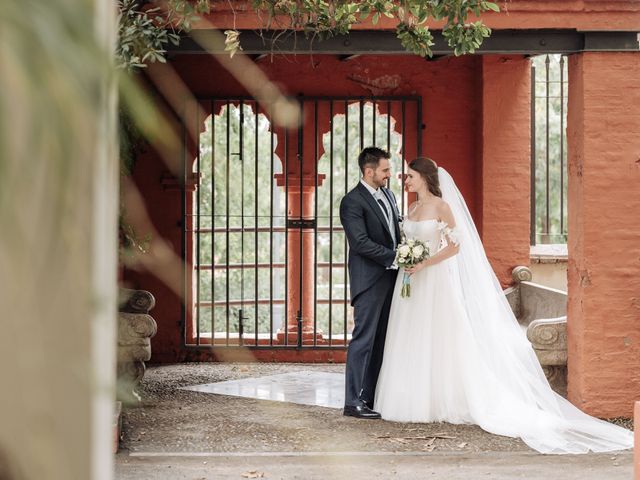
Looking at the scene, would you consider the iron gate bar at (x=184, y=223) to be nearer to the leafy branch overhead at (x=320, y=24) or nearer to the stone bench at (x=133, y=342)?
the stone bench at (x=133, y=342)

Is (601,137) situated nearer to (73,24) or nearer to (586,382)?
(586,382)

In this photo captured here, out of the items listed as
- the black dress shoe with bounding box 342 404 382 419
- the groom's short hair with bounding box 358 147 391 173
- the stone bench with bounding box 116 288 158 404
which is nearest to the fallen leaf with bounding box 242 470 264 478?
the black dress shoe with bounding box 342 404 382 419

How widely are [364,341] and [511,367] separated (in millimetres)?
1112

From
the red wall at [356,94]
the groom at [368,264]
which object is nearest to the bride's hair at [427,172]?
the groom at [368,264]

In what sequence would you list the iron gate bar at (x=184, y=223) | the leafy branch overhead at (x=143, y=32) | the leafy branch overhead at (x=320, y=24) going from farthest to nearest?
the iron gate bar at (x=184, y=223)
the leafy branch overhead at (x=143, y=32)
the leafy branch overhead at (x=320, y=24)

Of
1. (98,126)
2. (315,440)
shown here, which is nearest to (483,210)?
(315,440)

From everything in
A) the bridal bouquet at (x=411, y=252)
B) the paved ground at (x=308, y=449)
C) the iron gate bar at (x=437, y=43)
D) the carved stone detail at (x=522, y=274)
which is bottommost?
the paved ground at (x=308, y=449)

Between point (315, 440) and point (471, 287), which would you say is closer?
point (315, 440)

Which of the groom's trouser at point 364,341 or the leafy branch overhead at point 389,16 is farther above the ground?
the leafy branch overhead at point 389,16

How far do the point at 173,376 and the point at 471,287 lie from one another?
324cm

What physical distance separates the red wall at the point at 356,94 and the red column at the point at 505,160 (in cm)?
18

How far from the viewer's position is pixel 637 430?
14.1 ft

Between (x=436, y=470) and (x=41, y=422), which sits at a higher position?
(x=41, y=422)

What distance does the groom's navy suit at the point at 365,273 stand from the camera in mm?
7812
